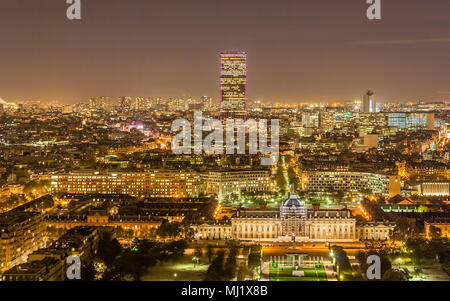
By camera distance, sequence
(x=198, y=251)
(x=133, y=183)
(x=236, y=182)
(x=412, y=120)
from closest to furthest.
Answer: (x=198, y=251)
(x=133, y=183)
(x=236, y=182)
(x=412, y=120)

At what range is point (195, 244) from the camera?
16250 millimetres

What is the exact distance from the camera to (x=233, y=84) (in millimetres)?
59469

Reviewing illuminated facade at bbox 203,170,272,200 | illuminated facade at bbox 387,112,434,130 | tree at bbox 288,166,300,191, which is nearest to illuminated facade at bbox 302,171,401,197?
tree at bbox 288,166,300,191

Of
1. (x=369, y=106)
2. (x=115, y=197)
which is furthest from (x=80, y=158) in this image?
(x=369, y=106)

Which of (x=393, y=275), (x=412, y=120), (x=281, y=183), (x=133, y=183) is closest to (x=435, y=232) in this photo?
(x=393, y=275)

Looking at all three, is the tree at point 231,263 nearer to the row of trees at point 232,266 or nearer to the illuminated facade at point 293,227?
the row of trees at point 232,266

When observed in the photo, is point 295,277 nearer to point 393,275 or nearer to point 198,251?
point 393,275

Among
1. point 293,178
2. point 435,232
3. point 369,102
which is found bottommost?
point 435,232

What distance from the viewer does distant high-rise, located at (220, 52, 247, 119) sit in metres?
58.9

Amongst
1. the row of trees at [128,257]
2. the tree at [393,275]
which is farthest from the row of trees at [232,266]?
the tree at [393,275]

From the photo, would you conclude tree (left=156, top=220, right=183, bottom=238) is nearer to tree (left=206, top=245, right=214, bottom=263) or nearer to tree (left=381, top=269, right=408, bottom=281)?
tree (left=206, top=245, right=214, bottom=263)

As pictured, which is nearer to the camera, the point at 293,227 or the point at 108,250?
the point at 108,250

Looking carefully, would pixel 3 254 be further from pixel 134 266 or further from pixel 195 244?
pixel 195 244
